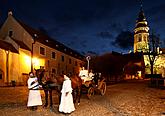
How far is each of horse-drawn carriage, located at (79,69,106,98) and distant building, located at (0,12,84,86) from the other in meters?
16.5

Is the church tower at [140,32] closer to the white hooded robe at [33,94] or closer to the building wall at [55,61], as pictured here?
the building wall at [55,61]

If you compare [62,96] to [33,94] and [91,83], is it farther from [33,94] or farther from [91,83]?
[91,83]

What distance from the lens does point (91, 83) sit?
19219mm

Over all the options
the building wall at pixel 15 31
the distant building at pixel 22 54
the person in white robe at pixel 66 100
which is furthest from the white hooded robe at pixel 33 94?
the building wall at pixel 15 31

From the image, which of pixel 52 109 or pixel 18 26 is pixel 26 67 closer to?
pixel 18 26

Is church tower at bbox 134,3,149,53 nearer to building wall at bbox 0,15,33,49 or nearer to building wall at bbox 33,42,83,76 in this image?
building wall at bbox 33,42,83,76

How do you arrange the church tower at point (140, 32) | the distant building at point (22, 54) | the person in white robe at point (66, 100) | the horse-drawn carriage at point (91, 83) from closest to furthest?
the person in white robe at point (66, 100)
the horse-drawn carriage at point (91, 83)
the distant building at point (22, 54)
the church tower at point (140, 32)

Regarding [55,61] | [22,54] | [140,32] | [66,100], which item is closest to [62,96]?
[66,100]

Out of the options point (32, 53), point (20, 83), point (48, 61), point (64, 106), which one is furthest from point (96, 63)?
point (64, 106)

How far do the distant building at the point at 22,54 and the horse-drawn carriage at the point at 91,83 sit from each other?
1651cm

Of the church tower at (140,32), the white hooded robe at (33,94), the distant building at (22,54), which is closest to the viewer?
the white hooded robe at (33,94)

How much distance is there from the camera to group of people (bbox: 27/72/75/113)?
11.8 m

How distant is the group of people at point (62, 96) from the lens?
11841 mm

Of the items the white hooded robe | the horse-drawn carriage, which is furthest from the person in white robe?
the horse-drawn carriage
